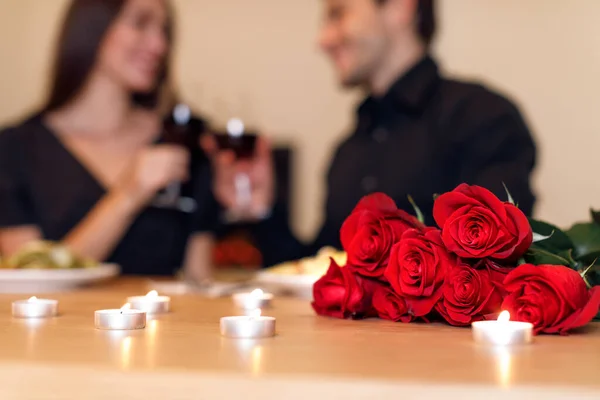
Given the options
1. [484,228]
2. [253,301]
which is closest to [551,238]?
[484,228]

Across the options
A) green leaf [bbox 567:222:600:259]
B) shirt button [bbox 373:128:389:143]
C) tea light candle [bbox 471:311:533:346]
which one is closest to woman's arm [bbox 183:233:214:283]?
shirt button [bbox 373:128:389:143]

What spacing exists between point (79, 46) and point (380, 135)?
95cm

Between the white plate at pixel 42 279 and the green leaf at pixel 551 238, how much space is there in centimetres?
73

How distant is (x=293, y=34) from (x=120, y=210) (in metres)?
2.04

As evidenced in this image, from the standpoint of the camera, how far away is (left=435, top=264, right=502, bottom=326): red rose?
1.94 feet

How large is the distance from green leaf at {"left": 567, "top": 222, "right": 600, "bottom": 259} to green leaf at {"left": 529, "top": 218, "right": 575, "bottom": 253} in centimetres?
1

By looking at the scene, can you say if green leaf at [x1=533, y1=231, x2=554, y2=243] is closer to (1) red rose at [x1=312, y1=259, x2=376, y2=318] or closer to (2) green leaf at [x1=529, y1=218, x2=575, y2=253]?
(2) green leaf at [x1=529, y1=218, x2=575, y2=253]

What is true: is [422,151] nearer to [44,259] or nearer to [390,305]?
[44,259]

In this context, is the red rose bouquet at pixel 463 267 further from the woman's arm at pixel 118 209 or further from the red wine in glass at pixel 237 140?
the woman's arm at pixel 118 209

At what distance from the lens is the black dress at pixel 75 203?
1.85 meters

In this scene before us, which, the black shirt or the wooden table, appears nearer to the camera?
the wooden table

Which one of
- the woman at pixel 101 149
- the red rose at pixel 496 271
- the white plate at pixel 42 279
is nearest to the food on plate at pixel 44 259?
the white plate at pixel 42 279

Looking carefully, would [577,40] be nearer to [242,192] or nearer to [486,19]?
[486,19]

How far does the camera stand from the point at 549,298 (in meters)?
0.57
